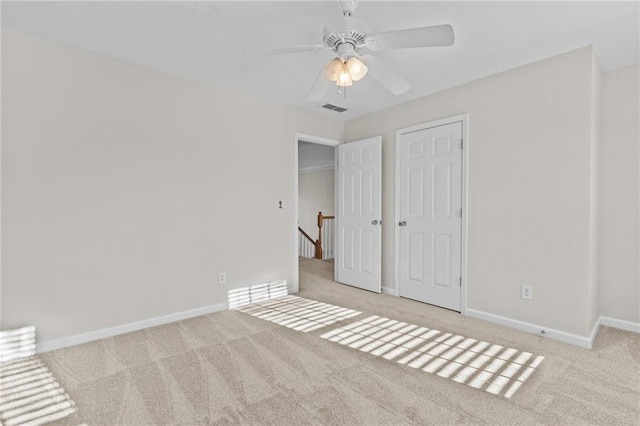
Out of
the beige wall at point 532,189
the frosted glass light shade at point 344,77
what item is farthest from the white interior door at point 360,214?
the frosted glass light shade at point 344,77

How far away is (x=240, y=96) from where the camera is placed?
11.7 ft

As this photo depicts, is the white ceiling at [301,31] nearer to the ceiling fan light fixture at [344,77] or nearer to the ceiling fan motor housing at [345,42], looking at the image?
the ceiling fan motor housing at [345,42]

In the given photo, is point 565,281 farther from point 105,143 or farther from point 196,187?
point 105,143

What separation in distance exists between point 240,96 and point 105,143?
147cm

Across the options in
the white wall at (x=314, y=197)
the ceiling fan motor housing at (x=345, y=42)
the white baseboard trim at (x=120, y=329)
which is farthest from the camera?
the white wall at (x=314, y=197)

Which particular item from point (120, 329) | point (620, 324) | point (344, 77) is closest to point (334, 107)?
point (344, 77)

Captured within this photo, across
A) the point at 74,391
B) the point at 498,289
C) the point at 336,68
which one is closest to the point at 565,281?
the point at 498,289

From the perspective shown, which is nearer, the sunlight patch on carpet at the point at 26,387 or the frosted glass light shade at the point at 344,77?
the sunlight patch on carpet at the point at 26,387

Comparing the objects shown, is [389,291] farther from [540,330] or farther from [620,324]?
[620,324]

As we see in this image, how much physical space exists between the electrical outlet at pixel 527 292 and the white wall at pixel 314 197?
5435 mm

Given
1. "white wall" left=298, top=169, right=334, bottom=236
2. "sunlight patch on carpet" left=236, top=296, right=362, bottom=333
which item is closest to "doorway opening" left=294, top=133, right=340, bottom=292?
"white wall" left=298, top=169, right=334, bottom=236

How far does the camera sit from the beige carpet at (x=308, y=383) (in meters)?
1.70

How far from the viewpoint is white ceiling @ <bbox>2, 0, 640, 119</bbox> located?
2.05 metres

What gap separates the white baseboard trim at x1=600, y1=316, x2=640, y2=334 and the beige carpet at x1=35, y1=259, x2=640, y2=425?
9 cm
